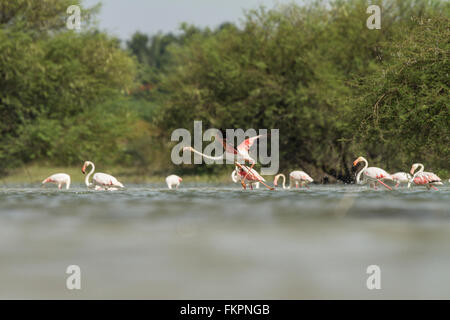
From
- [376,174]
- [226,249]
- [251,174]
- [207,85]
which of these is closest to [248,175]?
[251,174]

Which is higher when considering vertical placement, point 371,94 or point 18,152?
point 371,94

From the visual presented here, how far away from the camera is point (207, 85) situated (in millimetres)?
38219

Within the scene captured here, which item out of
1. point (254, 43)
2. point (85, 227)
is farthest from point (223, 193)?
point (254, 43)

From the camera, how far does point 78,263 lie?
8.90m

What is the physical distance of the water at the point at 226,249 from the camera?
24.3 ft

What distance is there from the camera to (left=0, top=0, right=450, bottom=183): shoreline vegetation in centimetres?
3534

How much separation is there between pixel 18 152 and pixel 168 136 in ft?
25.4

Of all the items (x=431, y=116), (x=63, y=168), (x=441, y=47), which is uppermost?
(x=441, y=47)

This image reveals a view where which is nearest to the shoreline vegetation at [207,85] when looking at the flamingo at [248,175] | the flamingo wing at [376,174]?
the flamingo wing at [376,174]

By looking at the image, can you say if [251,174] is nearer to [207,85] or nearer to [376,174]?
[376,174]

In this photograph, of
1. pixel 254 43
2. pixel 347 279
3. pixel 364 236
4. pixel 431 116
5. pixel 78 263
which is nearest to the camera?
pixel 347 279

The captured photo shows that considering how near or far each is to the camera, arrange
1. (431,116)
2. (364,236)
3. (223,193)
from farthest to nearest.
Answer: (223,193)
(431,116)
(364,236)

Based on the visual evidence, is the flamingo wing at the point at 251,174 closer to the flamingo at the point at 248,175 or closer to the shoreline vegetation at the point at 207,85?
the flamingo at the point at 248,175

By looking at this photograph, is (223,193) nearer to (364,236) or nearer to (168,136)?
(364,236)
